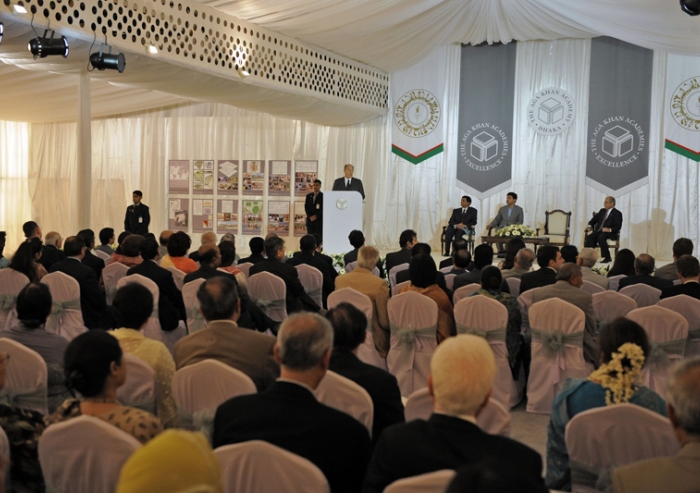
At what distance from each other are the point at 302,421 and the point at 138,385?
114 centimetres

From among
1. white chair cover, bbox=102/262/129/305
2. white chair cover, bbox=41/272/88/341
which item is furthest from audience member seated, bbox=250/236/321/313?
white chair cover, bbox=41/272/88/341

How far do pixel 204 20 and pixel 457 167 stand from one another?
251 inches

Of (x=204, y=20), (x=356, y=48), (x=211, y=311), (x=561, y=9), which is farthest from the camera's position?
(x=356, y=48)

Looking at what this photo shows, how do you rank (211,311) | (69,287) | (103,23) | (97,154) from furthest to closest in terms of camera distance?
(97,154), (103,23), (69,287), (211,311)

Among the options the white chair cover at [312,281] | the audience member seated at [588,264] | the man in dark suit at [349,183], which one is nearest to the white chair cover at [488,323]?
the audience member seated at [588,264]

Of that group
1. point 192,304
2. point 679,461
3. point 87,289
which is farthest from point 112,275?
point 679,461

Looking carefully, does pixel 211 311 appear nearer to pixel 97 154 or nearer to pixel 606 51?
pixel 606 51

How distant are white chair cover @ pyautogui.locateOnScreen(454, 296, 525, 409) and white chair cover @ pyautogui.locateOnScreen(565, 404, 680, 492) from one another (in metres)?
2.47

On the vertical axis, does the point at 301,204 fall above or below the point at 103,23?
below

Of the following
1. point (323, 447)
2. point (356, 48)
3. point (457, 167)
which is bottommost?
point (323, 447)

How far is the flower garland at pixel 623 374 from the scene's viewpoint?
2.86 metres

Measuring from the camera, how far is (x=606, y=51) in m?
13.8

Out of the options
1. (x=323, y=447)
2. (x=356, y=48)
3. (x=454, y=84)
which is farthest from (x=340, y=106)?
(x=323, y=447)

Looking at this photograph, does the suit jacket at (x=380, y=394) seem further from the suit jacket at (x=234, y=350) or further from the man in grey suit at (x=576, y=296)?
the man in grey suit at (x=576, y=296)
